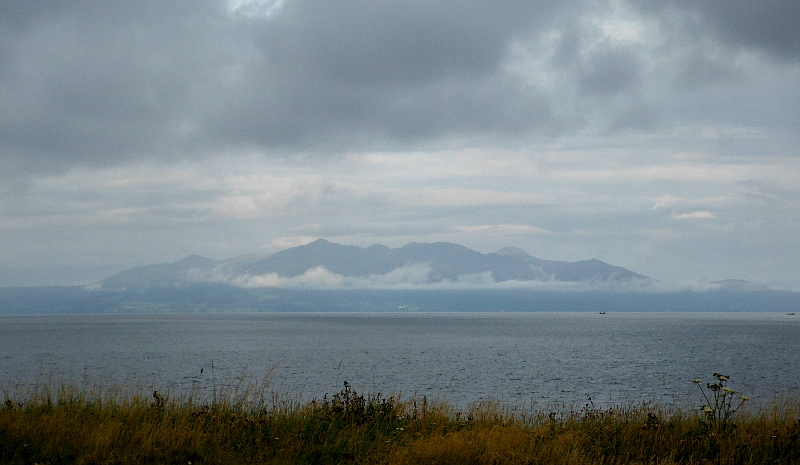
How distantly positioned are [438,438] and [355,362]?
64868 millimetres

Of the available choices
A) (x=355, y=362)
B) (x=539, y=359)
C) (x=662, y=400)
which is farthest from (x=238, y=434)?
(x=539, y=359)

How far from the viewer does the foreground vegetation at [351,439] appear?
12.8 m

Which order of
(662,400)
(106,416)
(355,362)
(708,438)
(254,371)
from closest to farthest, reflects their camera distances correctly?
1. (708,438)
2. (106,416)
3. (662,400)
4. (254,371)
5. (355,362)

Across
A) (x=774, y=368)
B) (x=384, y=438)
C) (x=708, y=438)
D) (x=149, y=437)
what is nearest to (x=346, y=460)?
(x=384, y=438)

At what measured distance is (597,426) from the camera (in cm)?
1598

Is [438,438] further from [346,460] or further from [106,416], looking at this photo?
[106,416]

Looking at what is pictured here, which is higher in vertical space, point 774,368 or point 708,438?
point 708,438

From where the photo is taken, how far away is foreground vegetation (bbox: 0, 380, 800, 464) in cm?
1280

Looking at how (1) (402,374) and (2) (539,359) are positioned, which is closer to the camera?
(1) (402,374)

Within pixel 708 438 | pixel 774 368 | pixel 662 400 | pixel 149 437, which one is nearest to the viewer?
pixel 149 437

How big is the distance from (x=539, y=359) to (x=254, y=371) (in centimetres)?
3691

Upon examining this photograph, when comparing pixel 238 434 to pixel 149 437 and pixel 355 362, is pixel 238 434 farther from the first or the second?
pixel 355 362

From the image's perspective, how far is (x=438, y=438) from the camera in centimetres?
1372

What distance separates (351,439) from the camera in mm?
14188
